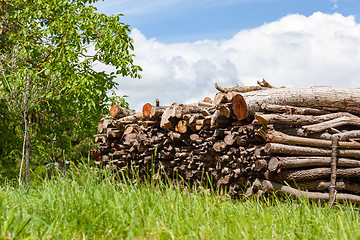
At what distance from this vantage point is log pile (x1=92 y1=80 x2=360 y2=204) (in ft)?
22.0

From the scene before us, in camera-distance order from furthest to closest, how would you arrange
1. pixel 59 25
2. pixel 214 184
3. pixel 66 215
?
pixel 59 25
pixel 214 184
pixel 66 215

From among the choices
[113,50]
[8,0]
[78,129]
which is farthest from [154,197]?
[8,0]

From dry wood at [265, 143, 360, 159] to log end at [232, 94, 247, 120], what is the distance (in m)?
0.75

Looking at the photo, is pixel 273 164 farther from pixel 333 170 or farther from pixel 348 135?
pixel 348 135

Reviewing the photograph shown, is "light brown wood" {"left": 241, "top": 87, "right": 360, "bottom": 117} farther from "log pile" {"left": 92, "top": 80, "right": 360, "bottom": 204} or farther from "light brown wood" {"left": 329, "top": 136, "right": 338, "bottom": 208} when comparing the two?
"light brown wood" {"left": 329, "top": 136, "right": 338, "bottom": 208}

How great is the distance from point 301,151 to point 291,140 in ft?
1.03

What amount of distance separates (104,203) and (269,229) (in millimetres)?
1595

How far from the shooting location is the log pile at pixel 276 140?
264 inches

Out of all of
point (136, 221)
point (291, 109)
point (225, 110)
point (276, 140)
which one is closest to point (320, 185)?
point (276, 140)

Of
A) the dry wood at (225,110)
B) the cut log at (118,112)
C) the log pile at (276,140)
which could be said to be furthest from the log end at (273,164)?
the cut log at (118,112)

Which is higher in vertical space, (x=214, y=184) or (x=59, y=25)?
(x=59, y=25)

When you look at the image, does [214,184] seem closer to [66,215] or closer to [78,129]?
[66,215]

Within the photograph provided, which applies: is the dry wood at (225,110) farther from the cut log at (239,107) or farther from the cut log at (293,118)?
the cut log at (293,118)

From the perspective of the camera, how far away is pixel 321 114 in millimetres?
7648
